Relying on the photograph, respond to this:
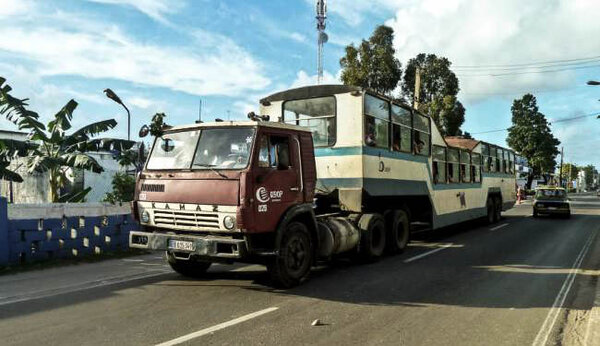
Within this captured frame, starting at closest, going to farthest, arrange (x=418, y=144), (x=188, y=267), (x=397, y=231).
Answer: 1. (x=188, y=267)
2. (x=397, y=231)
3. (x=418, y=144)

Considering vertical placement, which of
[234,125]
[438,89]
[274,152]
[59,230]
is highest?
[438,89]

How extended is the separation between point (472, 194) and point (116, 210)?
1191cm

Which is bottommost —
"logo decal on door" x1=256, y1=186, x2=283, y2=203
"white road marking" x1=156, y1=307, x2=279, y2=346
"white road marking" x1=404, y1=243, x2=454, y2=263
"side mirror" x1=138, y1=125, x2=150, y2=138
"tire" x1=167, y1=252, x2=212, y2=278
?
"white road marking" x1=156, y1=307, x2=279, y2=346

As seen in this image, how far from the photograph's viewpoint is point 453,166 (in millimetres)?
15211

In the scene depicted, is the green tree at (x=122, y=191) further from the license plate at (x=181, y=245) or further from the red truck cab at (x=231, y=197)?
the license plate at (x=181, y=245)

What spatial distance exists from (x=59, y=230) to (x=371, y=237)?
6452 millimetres

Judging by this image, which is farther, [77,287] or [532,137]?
[532,137]

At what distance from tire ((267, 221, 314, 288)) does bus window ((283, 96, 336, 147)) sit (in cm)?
284

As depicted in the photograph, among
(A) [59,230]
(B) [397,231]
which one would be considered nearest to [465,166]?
(B) [397,231]

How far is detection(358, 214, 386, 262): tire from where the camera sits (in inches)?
391

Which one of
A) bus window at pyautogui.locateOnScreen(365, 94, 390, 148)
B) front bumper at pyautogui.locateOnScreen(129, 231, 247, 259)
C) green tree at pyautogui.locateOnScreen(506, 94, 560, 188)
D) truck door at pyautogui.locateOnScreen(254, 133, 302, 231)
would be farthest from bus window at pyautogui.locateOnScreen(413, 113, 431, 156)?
green tree at pyautogui.locateOnScreen(506, 94, 560, 188)

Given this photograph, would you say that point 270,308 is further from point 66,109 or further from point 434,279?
point 66,109

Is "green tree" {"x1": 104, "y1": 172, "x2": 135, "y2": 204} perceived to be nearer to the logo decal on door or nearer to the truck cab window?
the truck cab window

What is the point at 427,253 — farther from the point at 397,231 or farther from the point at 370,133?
the point at 370,133
